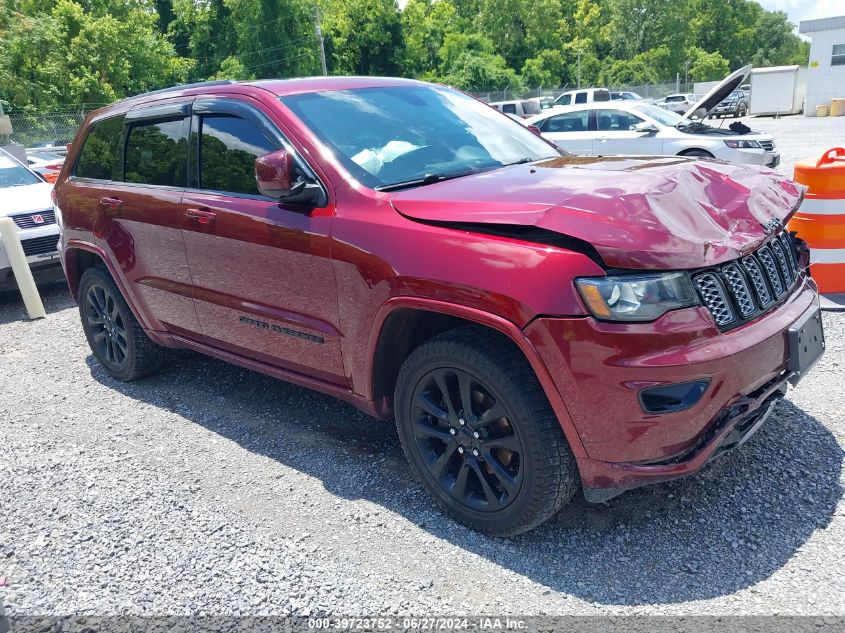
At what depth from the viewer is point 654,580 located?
262 centimetres

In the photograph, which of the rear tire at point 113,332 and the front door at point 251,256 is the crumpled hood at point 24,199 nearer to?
the rear tire at point 113,332

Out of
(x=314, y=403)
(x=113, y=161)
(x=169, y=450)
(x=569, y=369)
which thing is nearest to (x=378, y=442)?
(x=314, y=403)

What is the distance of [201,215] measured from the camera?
3.73m

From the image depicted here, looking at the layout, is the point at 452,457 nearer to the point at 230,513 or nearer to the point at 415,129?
the point at 230,513

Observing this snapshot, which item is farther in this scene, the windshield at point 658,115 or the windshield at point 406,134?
the windshield at point 658,115

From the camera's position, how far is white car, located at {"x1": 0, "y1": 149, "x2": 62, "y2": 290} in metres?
7.46

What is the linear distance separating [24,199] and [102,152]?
13.6ft

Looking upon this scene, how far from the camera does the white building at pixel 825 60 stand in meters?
34.3

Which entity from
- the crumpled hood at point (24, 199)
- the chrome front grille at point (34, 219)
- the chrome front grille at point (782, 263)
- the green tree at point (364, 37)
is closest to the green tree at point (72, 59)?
the green tree at point (364, 37)

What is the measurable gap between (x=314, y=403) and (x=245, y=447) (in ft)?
2.03

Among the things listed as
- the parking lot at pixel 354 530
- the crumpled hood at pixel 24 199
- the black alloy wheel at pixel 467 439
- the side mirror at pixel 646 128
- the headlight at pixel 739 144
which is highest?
the crumpled hood at pixel 24 199

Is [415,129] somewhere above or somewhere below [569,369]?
above

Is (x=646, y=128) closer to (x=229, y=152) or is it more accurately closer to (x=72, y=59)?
(x=229, y=152)

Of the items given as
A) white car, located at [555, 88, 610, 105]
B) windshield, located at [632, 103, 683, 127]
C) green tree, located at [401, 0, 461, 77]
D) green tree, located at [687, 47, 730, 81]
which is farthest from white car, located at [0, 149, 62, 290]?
green tree, located at [687, 47, 730, 81]
